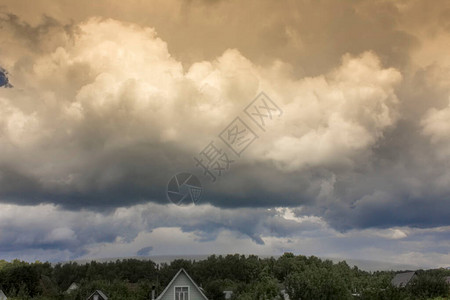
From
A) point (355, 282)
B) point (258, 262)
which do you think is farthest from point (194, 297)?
point (258, 262)

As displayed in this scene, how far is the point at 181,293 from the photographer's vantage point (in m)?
59.6

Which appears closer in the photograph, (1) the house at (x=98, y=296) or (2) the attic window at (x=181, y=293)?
(2) the attic window at (x=181, y=293)

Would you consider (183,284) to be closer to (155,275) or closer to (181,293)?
(181,293)

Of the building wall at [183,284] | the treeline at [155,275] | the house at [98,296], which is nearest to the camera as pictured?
the building wall at [183,284]

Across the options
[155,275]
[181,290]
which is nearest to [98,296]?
[181,290]

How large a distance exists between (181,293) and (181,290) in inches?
15.3

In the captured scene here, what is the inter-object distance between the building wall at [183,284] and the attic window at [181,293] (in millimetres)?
407

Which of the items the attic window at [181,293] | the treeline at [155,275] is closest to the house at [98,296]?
the treeline at [155,275]

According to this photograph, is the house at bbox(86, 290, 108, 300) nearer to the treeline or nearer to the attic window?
the treeline

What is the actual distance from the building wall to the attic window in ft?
1.34

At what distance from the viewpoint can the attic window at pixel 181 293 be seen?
59.3 meters

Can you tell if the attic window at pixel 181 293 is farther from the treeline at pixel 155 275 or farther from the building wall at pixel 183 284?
the treeline at pixel 155 275

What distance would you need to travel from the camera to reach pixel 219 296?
93.0 m

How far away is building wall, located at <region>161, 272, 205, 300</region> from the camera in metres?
59.2
